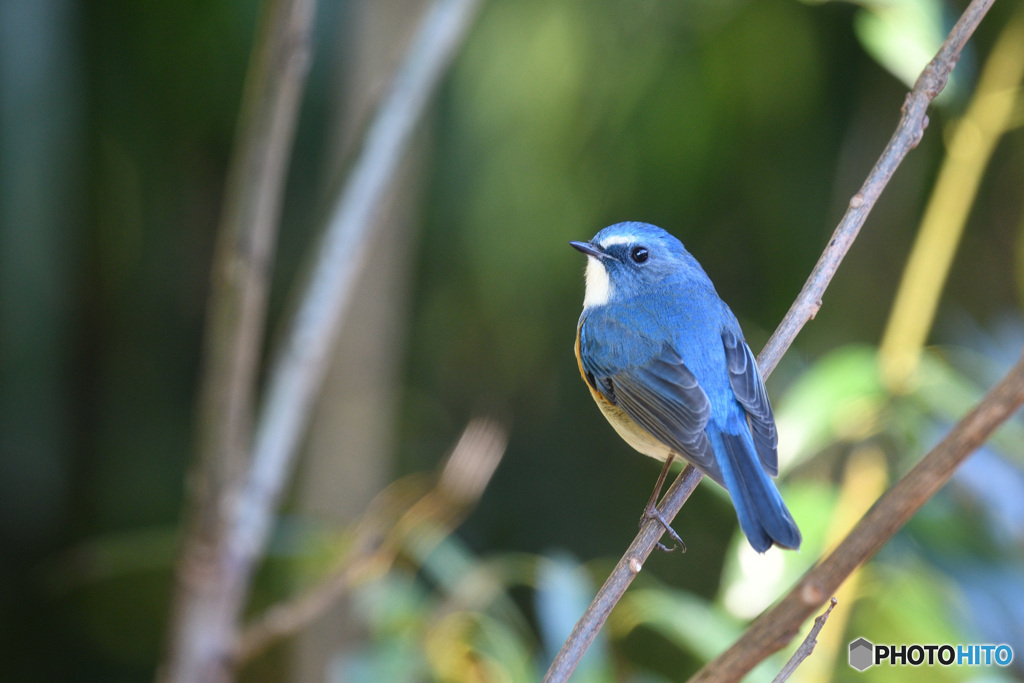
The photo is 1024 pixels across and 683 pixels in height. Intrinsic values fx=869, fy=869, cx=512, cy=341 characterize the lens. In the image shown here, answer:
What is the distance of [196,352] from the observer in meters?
3.97

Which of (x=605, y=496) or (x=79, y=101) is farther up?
(x=79, y=101)

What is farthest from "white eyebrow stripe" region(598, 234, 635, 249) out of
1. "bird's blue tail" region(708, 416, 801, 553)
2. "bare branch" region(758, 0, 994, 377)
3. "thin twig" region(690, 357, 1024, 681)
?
"thin twig" region(690, 357, 1024, 681)

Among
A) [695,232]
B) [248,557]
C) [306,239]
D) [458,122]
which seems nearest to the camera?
[248,557]

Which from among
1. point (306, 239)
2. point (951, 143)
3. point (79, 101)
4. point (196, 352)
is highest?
point (951, 143)

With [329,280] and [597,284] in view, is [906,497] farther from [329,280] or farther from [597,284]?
[329,280]

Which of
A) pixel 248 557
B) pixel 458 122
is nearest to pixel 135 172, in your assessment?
pixel 458 122

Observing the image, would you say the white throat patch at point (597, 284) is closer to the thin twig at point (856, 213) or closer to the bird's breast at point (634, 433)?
the bird's breast at point (634, 433)

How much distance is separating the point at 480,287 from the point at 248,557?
185cm

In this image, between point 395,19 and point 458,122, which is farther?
point 458,122

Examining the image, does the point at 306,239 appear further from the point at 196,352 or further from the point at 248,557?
the point at 248,557

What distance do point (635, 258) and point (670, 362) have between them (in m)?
0.27

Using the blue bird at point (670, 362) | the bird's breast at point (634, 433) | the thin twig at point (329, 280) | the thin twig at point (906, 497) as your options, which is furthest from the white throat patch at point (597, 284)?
the thin twig at point (906, 497)

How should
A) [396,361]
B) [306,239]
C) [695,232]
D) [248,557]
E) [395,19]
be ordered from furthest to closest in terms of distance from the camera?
1. [306,239]
2. [695,232]
3. [396,361]
4. [395,19]
5. [248,557]

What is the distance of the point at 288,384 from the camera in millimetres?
1842
